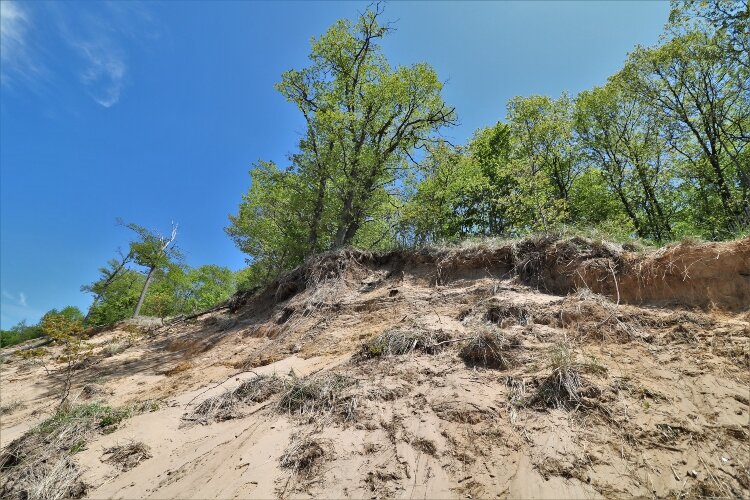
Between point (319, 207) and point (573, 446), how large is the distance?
11266 mm

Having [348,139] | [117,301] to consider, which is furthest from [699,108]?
[117,301]

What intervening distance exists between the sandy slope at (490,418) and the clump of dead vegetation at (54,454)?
0.68 feet

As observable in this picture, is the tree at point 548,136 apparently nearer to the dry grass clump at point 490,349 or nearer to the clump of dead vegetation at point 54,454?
the dry grass clump at point 490,349

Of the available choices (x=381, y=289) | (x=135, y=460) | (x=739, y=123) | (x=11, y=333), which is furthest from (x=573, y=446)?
(x=11, y=333)

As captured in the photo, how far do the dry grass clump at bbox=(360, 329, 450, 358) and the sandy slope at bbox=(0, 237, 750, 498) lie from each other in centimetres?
16

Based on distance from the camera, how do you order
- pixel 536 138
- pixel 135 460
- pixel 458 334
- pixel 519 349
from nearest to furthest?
pixel 135 460 < pixel 519 349 < pixel 458 334 < pixel 536 138

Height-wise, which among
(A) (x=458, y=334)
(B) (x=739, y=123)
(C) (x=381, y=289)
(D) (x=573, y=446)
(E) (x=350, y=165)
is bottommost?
(D) (x=573, y=446)

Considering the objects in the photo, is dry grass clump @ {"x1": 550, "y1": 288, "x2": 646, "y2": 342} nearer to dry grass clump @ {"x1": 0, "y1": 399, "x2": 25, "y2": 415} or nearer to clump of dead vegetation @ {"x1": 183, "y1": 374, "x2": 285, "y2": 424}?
clump of dead vegetation @ {"x1": 183, "y1": 374, "x2": 285, "y2": 424}

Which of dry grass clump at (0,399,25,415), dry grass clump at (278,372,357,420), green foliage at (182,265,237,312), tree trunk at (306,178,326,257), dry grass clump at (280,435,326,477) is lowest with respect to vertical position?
dry grass clump at (280,435,326,477)

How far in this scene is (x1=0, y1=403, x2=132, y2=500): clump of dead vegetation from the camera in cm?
422

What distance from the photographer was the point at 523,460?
10.8ft

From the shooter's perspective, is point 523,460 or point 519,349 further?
point 519,349

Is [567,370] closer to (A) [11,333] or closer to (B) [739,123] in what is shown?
(B) [739,123]

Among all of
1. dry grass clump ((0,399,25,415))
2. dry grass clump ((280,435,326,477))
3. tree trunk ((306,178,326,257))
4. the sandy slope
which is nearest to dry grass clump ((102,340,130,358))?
dry grass clump ((0,399,25,415))
